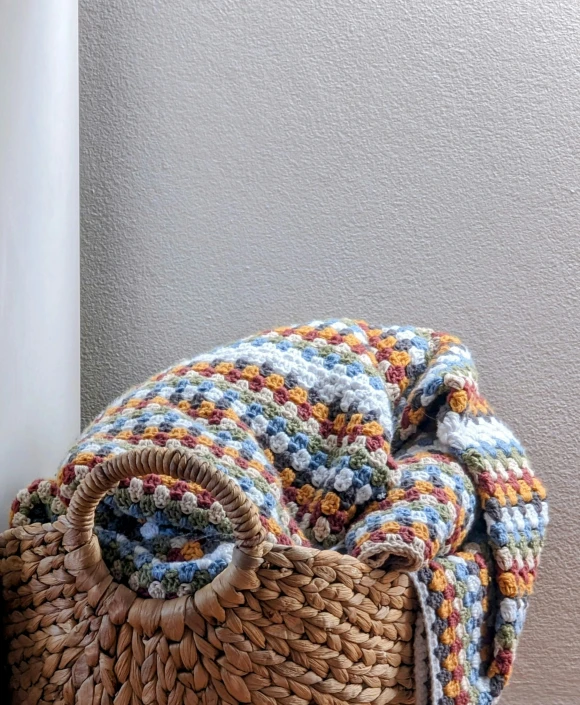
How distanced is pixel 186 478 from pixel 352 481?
0.57ft

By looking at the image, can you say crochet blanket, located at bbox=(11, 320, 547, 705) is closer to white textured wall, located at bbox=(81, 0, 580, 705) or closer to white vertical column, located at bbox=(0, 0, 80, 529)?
white vertical column, located at bbox=(0, 0, 80, 529)

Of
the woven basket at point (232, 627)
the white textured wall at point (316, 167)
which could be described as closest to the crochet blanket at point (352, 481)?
the woven basket at point (232, 627)

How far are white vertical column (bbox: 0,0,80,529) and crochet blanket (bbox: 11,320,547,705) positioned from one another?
0.32 ft

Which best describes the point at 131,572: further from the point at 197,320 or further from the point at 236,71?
the point at 236,71

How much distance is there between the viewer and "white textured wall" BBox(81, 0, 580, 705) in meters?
1.06

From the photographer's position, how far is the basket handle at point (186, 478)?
467mm

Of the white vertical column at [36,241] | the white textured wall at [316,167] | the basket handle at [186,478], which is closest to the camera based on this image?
the basket handle at [186,478]

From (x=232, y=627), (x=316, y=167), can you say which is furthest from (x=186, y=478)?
(x=316, y=167)

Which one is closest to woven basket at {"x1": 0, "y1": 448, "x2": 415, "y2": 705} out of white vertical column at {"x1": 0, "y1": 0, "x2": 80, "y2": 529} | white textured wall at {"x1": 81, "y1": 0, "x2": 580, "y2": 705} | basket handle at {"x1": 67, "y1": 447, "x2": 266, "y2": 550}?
basket handle at {"x1": 67, "y1": 447, "x2": 266, "y2": 550}

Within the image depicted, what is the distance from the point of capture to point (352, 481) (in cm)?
Result: 60

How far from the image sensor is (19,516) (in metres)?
0.62

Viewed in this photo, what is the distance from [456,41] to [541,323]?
0.43 meters

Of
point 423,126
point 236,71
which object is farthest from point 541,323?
point 236,71

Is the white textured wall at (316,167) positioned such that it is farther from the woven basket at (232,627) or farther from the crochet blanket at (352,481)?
the woven basket at (232,627)
